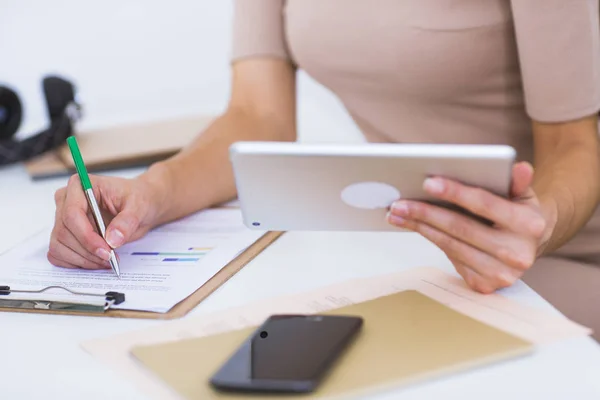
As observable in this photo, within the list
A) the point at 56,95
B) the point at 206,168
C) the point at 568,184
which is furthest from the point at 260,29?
the point at 568,184

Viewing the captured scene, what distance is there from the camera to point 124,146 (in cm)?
128

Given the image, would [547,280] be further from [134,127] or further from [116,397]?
[134,127]

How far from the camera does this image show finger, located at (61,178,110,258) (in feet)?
2.47

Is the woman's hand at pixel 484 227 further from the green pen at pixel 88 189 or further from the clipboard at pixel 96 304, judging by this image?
the green pen at pixel 88 189

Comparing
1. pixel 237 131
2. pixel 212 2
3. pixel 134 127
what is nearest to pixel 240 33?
pixel 237 131

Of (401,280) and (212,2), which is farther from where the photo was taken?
(212,2)

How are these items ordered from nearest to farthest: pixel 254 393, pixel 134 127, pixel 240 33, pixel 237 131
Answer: pixel 254 393 → pixel 237 131 → pixel 240 33 → pixel 134 127

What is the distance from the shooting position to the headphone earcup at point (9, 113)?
135cm

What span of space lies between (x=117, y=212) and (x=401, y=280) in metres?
0.35

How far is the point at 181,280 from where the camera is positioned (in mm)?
728

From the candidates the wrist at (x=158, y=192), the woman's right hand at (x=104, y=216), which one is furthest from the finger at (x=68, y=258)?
the wrist at (x=158, y=192)

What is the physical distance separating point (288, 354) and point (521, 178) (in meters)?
0.24

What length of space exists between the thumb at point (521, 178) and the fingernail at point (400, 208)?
0.30ft

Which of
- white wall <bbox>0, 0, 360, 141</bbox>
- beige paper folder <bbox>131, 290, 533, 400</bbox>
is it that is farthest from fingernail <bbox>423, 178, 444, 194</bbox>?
white wall <bbox>0, 0, 360, 141</bbox>
